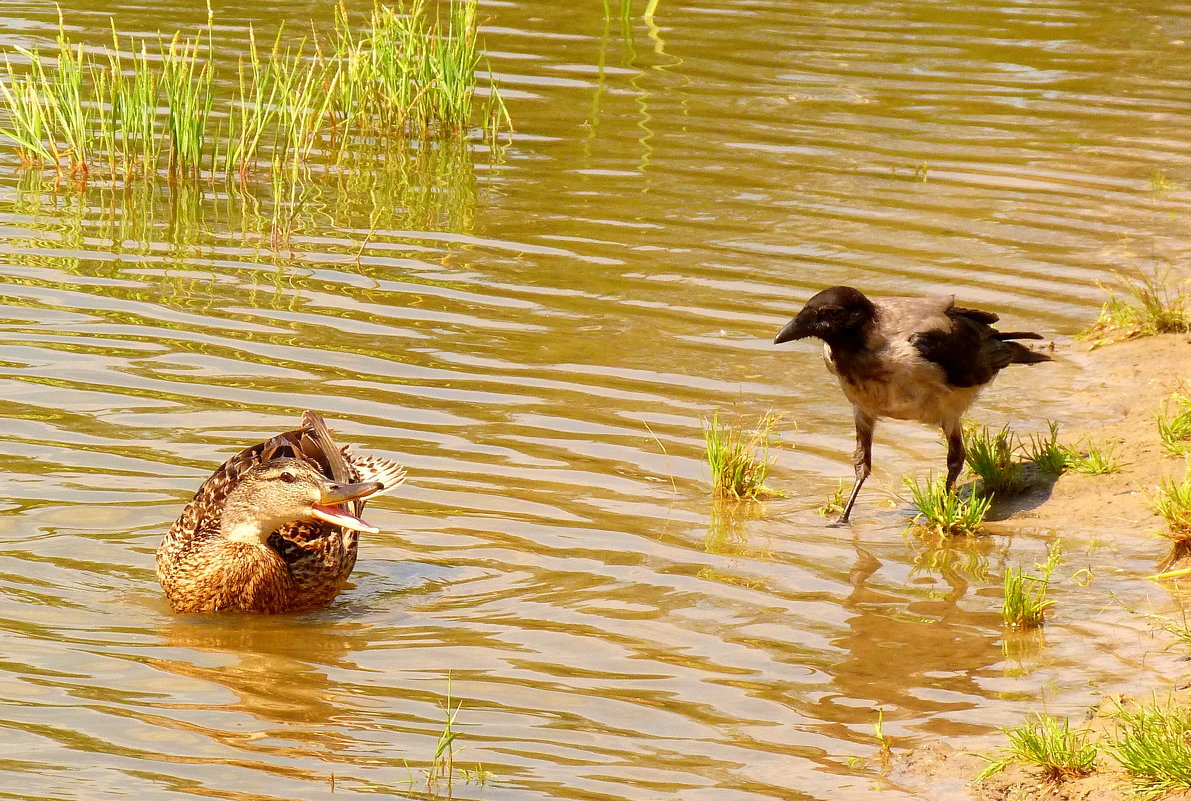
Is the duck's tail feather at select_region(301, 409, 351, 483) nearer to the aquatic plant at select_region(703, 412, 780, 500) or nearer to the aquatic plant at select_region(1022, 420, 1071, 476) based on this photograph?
the aquatic plant at select_region(703, 412, 780, 500)

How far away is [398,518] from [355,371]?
1694 mm

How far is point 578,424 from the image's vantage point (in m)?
7.91

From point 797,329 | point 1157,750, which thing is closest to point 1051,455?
point 797,329

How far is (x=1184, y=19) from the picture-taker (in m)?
17.0

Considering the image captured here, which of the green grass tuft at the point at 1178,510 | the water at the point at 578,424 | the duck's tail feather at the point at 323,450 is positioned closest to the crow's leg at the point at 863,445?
the water at the point at 578,424

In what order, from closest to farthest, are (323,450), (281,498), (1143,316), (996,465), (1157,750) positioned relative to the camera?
1. (1157,750)
2. (281,498)
3. (323,450)
4. (996,465)
5. (1143,316)

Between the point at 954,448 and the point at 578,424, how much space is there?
6.13 ft

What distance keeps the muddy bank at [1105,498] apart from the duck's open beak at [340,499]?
2.16m

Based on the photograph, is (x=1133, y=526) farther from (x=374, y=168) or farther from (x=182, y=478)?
(x=374, y=168)

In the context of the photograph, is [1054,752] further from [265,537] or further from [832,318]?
[265,537]

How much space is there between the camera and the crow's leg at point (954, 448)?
A: 7.23m

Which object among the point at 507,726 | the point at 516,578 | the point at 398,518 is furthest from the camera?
the point at 398,518

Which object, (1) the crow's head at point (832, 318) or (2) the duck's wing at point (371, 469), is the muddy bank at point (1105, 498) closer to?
(1) the crow's head at point (832, 318)

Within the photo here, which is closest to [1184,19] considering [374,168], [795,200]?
[795,200]
